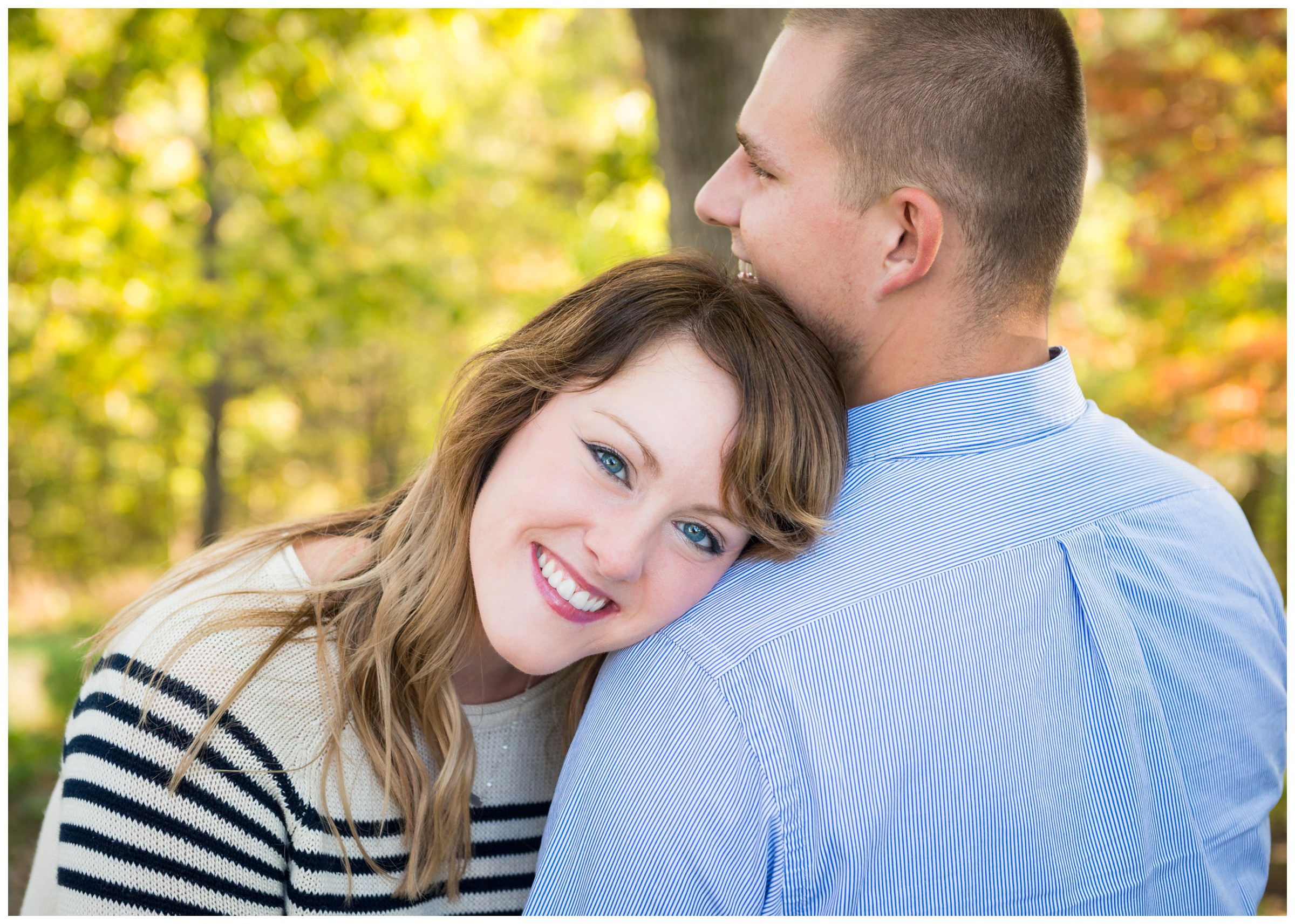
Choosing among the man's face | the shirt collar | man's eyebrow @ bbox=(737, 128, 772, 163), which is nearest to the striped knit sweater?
the shirt collar

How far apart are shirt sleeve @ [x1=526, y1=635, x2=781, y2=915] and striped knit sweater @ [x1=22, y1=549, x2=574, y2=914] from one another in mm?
489

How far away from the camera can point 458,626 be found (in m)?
1.97

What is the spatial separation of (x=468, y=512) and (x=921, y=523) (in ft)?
3.02

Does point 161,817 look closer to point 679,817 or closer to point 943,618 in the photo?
point 679,817

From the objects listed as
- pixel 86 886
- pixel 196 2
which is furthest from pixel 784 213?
pixel 196 2

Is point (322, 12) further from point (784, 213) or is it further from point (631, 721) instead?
point (631, 721)

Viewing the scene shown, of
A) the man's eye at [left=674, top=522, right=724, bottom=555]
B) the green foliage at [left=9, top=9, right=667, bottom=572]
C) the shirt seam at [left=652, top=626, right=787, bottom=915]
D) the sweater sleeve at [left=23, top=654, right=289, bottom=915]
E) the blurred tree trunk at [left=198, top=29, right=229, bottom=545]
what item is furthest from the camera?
the blurred tree trunk at [left=198, top=29, right=229, bottom=545]

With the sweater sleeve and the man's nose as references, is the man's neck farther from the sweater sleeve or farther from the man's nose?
the sweater sleeve

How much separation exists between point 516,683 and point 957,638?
1.00 m

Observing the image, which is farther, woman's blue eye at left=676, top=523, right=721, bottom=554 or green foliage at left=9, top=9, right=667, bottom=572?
green foliage at left=9, top=9, right=667, bottom=572

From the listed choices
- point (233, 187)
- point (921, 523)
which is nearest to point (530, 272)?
point (233, 187)

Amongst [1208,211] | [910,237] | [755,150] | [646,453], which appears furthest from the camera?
[1208,211]

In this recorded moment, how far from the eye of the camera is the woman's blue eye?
1.77 metres

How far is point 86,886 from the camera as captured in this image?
1668mm
